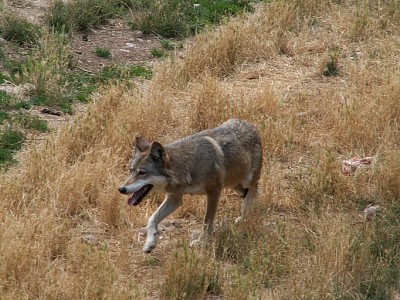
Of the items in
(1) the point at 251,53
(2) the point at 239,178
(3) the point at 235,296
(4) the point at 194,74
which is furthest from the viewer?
(1) the point at 251,53

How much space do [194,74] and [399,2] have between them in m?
4.57

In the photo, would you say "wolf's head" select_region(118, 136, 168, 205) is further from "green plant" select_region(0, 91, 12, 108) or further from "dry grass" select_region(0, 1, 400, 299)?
"green plant" select_region(0, 91, 12, 108)

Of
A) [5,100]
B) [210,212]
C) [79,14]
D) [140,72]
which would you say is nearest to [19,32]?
[79,14]

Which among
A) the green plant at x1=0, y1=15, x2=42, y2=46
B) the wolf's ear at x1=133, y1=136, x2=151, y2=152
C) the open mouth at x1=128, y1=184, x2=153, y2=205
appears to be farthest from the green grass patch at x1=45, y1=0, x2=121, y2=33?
the open mouth at x1=128, y1=184, x2=153, y2=205

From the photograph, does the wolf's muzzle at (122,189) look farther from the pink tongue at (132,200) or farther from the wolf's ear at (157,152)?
the wolf's ear at (157,152)

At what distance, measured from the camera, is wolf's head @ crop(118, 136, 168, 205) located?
7.61 m

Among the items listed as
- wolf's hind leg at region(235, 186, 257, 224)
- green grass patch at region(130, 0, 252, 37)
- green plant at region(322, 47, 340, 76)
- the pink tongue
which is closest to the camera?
the pink tongue

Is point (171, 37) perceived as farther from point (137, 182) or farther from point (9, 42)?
point (137, 182)

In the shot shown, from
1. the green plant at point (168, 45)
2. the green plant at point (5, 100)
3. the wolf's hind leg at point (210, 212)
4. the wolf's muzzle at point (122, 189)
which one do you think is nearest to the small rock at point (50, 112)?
the green plant at point (5, 100)

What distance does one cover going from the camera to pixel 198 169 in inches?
317

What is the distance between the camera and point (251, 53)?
42.7 feet

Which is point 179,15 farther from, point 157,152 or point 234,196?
point 157,152

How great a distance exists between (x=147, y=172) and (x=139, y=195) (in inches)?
8.4

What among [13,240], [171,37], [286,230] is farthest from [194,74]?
[13,240]
